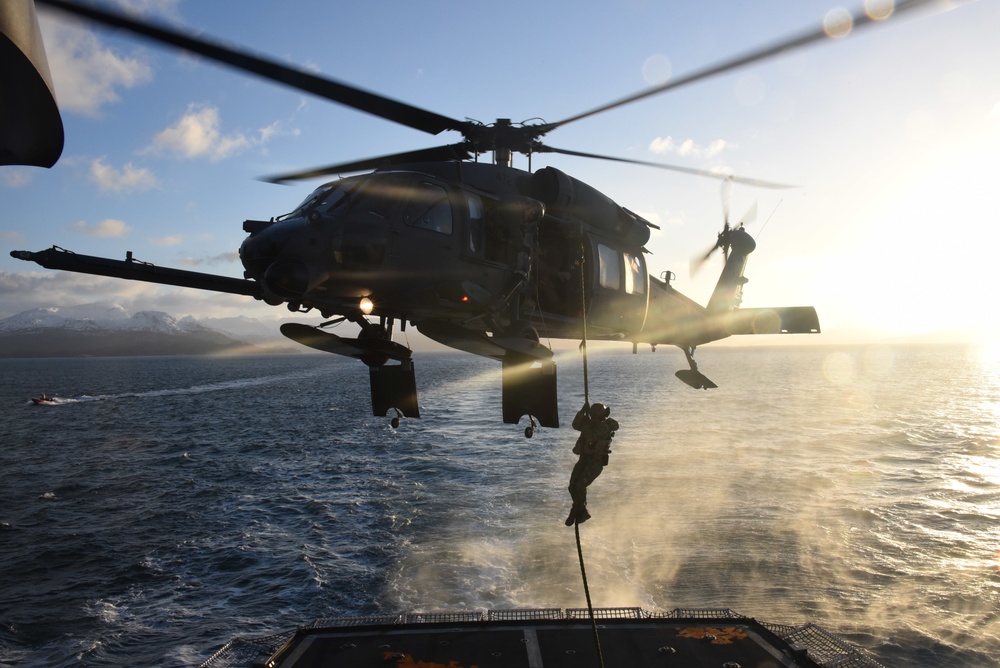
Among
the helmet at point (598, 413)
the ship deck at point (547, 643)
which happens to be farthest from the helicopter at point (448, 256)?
the ship deck at point (547, 643)

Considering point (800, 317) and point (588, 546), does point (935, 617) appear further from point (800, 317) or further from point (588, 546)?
point (800, 317)

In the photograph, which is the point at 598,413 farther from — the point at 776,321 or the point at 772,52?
the point at 776,321

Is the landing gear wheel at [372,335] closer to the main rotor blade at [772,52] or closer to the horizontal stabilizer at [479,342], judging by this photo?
the horizontal stabilizer at [479,342]

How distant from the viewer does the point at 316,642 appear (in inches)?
958

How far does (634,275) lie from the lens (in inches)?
527

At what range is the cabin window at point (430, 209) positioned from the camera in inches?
372

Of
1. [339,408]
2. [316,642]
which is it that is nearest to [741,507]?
[316,642]

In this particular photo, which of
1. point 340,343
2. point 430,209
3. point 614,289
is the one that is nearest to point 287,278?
point 430,209

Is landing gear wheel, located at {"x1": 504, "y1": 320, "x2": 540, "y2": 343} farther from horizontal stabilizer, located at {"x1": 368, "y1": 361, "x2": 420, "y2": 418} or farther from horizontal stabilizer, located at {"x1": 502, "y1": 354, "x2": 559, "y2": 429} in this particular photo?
horizontal stabilizer, located at {"x1": 368, "y1": 361, "x2": 420, "y2": 418}

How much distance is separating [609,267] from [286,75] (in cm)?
729

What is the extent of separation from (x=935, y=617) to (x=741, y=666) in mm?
18929

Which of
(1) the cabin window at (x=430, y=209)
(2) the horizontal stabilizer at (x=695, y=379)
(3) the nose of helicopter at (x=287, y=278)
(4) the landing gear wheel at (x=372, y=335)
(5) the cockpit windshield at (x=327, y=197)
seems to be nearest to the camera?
(3) the nose of helicopter at (x=287, y=278)

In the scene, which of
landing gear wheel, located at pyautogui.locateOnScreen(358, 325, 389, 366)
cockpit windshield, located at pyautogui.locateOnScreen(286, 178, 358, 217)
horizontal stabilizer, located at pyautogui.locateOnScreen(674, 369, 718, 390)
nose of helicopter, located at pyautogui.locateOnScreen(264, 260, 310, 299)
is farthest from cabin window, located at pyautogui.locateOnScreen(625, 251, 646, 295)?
nose of helicopter, located at pyautogui.locateOnScreen(264, 260, 310, 299)

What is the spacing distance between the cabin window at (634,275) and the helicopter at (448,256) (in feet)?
0.15
